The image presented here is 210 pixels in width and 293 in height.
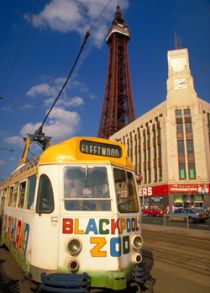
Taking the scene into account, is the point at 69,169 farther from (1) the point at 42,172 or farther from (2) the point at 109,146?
(2) the point at 109,146

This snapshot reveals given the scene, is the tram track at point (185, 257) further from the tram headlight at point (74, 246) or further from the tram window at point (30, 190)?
the tram window at point (30, 190)

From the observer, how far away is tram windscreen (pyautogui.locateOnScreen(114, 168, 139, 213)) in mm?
5004

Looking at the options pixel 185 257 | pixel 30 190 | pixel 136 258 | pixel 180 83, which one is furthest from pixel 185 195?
pixel 30 190

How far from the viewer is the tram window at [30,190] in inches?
217

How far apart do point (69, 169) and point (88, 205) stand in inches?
29.1

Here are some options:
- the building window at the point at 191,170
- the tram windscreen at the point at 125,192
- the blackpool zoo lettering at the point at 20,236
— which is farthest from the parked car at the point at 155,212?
the tram windscreen at the point at 125,192

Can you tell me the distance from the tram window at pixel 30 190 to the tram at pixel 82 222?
112 mm

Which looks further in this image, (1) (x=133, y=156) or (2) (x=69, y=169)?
(1) (x=133, y=156)

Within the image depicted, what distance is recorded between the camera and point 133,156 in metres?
55.2

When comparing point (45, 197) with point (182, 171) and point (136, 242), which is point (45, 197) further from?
→ point (182, 171)

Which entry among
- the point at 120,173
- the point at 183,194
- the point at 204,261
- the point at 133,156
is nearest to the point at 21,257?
the point at 120,173

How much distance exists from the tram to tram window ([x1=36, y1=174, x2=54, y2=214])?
2 centimetres

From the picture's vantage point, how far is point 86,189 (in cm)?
483

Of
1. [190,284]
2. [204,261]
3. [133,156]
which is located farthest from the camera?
[133,156]
